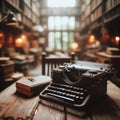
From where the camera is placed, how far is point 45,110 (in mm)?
1418

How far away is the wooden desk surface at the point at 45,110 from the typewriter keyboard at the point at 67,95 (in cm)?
5

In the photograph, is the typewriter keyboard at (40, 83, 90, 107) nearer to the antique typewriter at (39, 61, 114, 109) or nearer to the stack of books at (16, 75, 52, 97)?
the antique typewriter at (39, 61, 114, 109)

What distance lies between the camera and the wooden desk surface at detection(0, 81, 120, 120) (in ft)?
4.25

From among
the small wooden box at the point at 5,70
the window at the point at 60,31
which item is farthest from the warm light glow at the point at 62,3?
the small wooden box at the point at 5,70

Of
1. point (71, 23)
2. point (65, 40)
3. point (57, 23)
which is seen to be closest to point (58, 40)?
point (65, 40)

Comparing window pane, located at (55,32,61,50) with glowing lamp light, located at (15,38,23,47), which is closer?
glowing lamp light, located at (15,38,23,47)

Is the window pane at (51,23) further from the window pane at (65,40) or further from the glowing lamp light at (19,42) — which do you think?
the glowing lamp light at (19,42)

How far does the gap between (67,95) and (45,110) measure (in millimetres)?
235

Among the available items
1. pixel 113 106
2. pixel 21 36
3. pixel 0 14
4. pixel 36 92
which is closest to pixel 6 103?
pixel 36 92

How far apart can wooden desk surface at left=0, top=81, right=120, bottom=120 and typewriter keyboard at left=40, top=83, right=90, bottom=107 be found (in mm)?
53

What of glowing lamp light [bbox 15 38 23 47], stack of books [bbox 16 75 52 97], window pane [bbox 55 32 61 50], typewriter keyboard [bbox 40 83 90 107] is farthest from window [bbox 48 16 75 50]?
typewriter keyboard [bbox 40 83 90 107]

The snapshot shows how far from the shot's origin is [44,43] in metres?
13.7

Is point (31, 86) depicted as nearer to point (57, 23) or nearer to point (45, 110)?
point (45, 110)

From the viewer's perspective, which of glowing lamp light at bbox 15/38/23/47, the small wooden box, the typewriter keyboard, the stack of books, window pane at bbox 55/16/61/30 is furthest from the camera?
window pane at bbox 55/16/61/30
